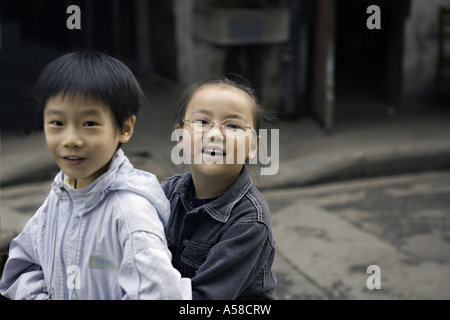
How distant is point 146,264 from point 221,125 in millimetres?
427

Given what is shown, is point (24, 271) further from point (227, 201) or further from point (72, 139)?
point (227, 201)

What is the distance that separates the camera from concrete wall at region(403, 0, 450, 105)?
8.35 metres

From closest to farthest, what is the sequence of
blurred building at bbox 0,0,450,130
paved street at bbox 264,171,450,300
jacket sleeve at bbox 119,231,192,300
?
jacket sleeve at bbox 119,231,192,300
paved street at bbox 264,171,450,300
blurred building at bbox 0,0,450,130

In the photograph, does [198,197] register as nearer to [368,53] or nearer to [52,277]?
[52,277]

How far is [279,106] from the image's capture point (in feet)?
25.0

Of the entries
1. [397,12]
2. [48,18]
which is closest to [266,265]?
[397,12]

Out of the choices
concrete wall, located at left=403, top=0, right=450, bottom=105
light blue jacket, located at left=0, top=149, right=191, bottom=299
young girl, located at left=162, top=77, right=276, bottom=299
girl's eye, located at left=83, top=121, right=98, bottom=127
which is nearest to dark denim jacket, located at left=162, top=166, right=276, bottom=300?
young girl, located at left=162, top=77, right=276, bottom=299

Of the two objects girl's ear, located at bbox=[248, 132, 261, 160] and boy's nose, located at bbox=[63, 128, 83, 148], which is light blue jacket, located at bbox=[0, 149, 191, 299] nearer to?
boy's nose, located at bbox=[63, 128, 83, 148]

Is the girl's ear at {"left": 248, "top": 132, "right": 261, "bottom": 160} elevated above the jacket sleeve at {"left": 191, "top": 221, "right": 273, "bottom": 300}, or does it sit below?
above

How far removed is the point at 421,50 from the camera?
8.47 m

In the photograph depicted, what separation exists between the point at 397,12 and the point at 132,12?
3.94 m

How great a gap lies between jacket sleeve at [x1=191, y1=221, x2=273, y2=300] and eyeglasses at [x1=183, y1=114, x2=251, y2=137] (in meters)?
0.23

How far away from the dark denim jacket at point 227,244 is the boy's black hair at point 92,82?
1.09ft

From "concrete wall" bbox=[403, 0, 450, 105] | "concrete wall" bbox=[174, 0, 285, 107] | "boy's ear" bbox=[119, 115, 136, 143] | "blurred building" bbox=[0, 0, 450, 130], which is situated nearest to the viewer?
"boy's ear" bbox=[119, 115, 136, 143]
